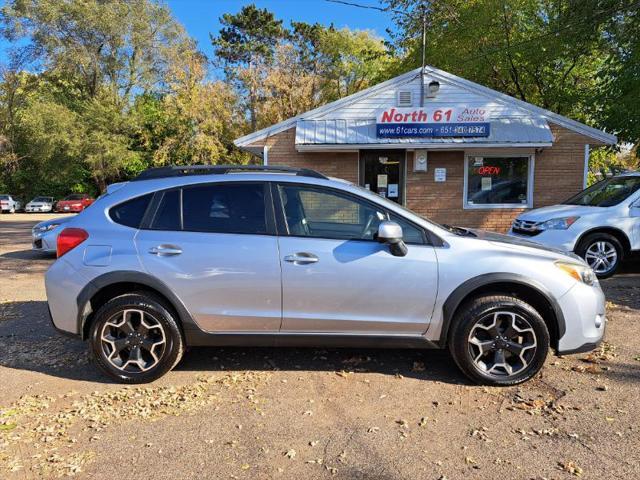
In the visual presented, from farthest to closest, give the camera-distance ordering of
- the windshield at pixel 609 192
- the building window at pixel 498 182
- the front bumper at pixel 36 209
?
the front bumper at pixel 36 209
the building window at pixel 498 182
the windshield at pixel 609 192

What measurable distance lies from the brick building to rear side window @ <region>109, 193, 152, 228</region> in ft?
27.0

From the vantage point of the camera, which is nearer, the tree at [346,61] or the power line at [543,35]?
the power line at [543,35]

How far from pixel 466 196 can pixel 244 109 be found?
2515 cm

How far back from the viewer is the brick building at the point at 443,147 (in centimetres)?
1202

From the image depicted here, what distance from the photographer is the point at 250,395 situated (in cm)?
382

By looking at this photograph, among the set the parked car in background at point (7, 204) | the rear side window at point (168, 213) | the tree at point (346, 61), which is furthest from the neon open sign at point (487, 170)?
the parked car in background at point (7, 204)

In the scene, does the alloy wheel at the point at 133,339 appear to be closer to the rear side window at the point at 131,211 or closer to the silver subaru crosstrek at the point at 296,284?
the silver subaru crosstrek at the point at 296,284

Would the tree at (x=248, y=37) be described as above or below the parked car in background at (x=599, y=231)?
above

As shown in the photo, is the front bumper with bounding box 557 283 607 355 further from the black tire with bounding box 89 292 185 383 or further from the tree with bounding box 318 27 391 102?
the tree with bounding box 318 27 391 102

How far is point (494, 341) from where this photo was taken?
151 inches

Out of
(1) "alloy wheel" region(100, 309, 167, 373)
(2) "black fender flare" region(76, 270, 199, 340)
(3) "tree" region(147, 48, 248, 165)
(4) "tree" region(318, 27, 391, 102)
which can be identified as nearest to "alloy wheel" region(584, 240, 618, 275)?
(2) "black fender flare" region(76, 270, 199, 340)

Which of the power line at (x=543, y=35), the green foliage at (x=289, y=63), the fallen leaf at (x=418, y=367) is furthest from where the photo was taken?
the green foliage at (x=289, y=63)

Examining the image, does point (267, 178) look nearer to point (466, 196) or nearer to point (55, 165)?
point (466, 196)

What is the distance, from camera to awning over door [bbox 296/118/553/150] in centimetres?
1181
